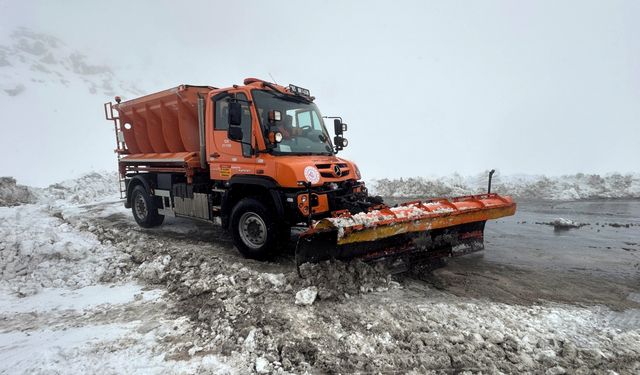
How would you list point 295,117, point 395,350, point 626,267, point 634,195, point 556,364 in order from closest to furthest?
point 556,364 → point 395,350 → point 626,267 → point 295,117 → point 634,195

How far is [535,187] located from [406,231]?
12.7 m

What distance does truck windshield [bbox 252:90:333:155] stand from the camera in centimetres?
558

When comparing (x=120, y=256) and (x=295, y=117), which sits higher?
(x=295, y=117)

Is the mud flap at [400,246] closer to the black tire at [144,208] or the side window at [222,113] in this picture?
the side window at [222,113]

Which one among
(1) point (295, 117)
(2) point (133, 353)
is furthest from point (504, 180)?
(2) point (133, 353)

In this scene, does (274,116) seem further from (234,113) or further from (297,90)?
(297,90)

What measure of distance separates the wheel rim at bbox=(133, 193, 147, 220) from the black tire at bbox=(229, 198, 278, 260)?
3.94 metres

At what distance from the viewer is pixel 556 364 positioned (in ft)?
8.93

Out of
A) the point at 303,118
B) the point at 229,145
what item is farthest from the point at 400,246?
the point at 229,145

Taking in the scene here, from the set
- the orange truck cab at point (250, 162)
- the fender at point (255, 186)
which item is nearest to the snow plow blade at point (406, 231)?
the orange truck cab at point (250, 162)

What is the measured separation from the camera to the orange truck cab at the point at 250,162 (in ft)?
16.9

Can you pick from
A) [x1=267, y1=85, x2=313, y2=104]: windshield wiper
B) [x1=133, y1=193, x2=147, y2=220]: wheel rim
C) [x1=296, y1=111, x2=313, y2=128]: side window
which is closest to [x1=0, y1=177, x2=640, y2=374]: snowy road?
[x1=133, y1=193, x2=147, y2=220]: wheel rim

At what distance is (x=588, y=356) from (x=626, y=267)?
364 cm

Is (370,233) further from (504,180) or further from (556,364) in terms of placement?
(504,180)
